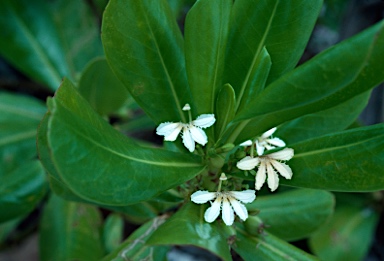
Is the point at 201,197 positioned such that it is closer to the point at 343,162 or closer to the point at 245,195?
the point at 245,195

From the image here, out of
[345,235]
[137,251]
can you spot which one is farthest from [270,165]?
[345,235]

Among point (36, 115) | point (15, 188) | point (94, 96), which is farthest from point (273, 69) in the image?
point (36, 115)

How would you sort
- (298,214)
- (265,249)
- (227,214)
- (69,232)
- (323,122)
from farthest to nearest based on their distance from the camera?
1. (69,232)
2. (298,214)
3. (323,122)
4. (265,249)
5. (227,214)

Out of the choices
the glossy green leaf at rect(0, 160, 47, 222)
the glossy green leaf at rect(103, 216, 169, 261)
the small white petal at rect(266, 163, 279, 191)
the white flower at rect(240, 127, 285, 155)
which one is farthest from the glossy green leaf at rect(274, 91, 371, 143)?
the glossy green leaf at rect(0, 160, 47, 222)

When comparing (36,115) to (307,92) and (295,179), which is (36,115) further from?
(307,92)

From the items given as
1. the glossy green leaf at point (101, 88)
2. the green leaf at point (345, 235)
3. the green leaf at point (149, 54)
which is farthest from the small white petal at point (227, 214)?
the green leaf at point (345, 235)

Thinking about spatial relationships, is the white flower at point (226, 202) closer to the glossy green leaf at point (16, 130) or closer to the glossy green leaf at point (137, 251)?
the glossy green leaf at point (137, 251)

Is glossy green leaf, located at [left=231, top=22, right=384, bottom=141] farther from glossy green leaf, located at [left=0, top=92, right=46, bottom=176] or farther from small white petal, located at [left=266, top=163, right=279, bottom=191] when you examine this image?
glossy green leaf, located at [left=0, top=92, right=46, bottom=176]

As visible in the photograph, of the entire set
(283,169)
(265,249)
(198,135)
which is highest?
(198,135)
